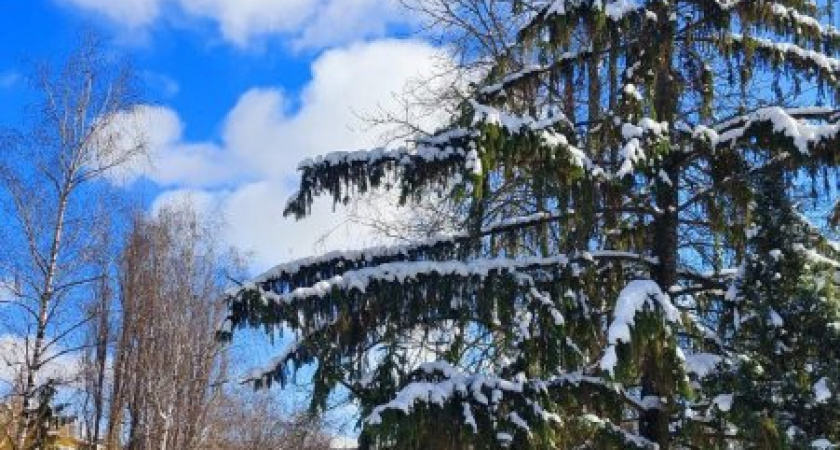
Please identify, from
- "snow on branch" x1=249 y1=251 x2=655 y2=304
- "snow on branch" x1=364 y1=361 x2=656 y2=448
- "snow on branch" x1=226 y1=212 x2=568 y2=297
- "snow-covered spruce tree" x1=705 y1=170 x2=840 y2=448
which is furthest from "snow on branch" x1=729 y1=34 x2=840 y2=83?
"snow on branch" x1=364 y1=361 x2=656 y2=448

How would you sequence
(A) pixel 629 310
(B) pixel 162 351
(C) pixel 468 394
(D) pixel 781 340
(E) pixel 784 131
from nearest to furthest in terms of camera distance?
(A) pixel 629 310
(C) pixel 468 394
(E) pixel 784 131
(D) pixel 781 340
(B) pixel 162 351

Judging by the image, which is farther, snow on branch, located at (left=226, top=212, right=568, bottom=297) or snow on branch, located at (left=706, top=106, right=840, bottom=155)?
snow on branch, located at (left=226, top=212, right=568, bottom=297)

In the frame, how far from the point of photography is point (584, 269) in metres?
6.33

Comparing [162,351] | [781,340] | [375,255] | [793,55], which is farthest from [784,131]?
[162,351]

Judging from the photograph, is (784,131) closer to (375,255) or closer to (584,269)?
(584,269)

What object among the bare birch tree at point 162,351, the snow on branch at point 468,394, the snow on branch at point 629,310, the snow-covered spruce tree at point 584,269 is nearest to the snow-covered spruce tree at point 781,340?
the snow-covered spruce tree at point 584,269

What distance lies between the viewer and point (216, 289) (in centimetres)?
2494

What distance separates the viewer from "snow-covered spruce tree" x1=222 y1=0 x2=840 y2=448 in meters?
5.12

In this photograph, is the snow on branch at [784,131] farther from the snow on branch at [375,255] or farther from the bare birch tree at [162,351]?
the bare birch tree at [162,351]

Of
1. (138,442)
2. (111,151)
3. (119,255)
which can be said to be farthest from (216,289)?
(111,151)

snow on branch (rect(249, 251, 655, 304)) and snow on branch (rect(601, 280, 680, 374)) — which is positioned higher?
snow on branch (rect(249, 251, 655, 304))

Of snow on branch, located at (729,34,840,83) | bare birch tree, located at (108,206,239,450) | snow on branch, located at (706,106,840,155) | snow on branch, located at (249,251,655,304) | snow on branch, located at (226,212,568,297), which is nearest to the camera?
snow on branch, located at (706,106,840,155)

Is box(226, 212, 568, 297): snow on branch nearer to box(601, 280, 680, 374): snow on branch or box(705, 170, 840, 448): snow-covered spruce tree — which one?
box(705, 170, 840, 448): snow-covered spruce tree

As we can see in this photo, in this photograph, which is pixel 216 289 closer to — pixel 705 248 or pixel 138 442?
pixel 138 442
